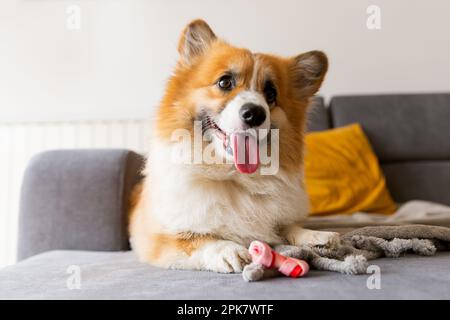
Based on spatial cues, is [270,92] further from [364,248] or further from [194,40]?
[364,248]

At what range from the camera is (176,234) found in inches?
53.3

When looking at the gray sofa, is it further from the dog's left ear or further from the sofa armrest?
the dog's left ear

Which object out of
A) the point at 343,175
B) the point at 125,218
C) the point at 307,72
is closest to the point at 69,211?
the point at 125,218

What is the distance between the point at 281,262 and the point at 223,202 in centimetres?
34

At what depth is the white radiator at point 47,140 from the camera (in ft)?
9.67

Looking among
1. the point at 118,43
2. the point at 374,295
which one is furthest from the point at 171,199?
the point at 118,43

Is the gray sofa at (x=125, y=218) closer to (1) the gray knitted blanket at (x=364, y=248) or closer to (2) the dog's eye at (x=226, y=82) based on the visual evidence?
(1) the gray knitted blanket at (x=364, y=248)

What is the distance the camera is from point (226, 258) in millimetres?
1175

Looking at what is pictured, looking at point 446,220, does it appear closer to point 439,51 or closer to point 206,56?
point 206,56

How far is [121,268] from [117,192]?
2.01 ft

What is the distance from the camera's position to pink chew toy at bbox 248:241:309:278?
107 centimetres

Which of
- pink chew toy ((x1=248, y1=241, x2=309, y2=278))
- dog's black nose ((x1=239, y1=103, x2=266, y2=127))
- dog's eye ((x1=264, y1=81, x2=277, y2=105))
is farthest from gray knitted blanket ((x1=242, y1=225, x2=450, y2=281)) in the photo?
dog's eye ((x1=264, y1=81, x2=277, y2=105))

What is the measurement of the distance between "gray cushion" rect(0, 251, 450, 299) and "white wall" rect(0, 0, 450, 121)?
198cm

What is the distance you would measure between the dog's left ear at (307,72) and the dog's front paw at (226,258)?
28.4 inches
